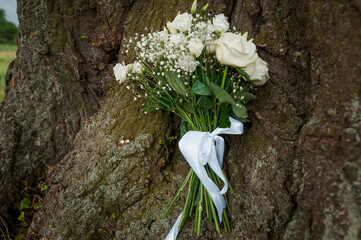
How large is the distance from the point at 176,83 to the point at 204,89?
22cm

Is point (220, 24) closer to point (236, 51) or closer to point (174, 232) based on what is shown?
point (236, 51)

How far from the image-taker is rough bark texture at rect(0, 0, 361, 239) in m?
1.30

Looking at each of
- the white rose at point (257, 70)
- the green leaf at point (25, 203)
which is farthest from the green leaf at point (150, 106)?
the green leaf at point (25, 203)

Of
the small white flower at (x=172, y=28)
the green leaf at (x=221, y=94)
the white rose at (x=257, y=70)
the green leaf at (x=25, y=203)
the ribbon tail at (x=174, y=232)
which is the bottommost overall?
the green leaf at (x=25, y=203)

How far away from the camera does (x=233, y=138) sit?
78.1 inches

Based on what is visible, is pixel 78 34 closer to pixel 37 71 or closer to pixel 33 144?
pixel 37 71

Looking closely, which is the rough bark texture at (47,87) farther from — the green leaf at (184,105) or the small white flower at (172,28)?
the green leaf at (184,105)

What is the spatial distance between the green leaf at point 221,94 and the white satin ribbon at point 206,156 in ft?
0.75

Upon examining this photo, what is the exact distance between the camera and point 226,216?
1.77 meters

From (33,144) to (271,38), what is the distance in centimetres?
274

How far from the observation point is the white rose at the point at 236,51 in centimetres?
146

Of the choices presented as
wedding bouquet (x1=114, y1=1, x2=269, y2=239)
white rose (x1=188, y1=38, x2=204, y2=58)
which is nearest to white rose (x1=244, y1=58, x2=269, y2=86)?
wedding bouquet (x1=114, y1=1, x2=269, y2=239)

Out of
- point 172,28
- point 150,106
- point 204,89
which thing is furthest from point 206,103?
point 172,28

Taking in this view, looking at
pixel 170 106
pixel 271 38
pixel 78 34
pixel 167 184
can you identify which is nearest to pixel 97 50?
pixel 78 34
